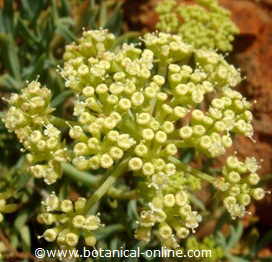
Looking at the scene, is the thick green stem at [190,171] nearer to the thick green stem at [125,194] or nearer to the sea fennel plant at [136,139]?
the sea fennel plant at [136,139]

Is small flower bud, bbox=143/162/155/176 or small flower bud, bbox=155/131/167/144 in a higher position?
small flower bud, bbox=155/131/167/144

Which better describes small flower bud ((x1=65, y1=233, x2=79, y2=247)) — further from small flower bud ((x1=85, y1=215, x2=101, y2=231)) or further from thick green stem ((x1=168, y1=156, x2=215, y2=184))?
thick green stem ((x1=168, y1=156, x2=215, y2=184))

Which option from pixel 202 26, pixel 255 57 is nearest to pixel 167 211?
pixel 202 26

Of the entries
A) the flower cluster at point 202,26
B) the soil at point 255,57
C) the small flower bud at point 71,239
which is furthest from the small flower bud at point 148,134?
the soil at point 255,57

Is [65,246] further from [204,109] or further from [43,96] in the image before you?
[204,109]

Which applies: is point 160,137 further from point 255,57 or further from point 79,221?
point 255,57

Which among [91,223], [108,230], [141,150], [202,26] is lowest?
[108,230]

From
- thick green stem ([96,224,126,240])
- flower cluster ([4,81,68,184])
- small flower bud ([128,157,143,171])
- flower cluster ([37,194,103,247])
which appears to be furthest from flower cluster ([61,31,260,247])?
thick green stem ([96,224,126,240])
